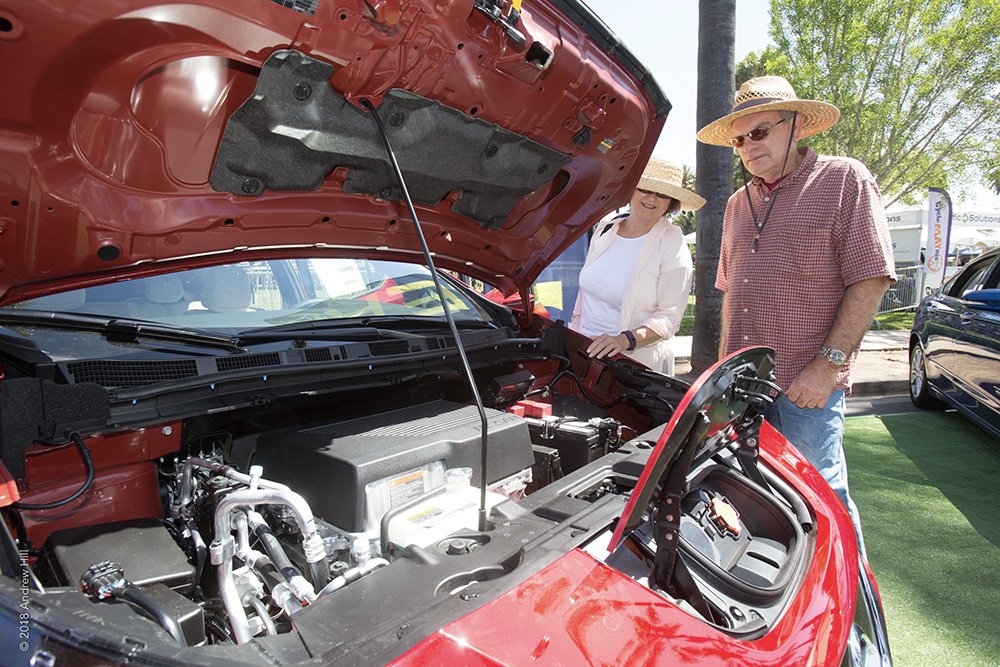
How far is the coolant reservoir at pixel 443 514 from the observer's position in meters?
1.37

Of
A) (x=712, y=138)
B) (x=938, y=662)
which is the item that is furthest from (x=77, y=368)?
(x=938, y=662)

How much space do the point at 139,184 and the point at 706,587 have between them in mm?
1743

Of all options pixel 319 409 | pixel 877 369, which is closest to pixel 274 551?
pixel 319 409

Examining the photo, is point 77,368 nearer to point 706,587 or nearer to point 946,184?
point 706,587

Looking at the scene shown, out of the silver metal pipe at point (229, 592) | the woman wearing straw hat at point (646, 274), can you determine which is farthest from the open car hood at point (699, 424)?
the woman wearing straw hat at point (646, 274)

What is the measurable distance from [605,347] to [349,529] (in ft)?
5.01

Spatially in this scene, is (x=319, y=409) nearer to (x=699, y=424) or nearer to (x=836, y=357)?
(x=699, y=424)

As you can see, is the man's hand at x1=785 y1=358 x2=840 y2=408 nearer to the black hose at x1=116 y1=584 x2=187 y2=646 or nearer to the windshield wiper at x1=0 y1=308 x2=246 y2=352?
the windshield wiper at x1=0 y1=308 x2=246 y2=352

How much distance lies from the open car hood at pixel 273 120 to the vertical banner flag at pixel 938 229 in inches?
485

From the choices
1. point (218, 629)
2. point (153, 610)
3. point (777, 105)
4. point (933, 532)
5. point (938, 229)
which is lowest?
point (933, 532)

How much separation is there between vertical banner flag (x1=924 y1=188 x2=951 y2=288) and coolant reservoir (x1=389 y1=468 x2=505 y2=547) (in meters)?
12.7

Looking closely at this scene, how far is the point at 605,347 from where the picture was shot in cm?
262

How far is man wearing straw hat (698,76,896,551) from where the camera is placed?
7.07 feet

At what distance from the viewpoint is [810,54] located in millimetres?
13891
